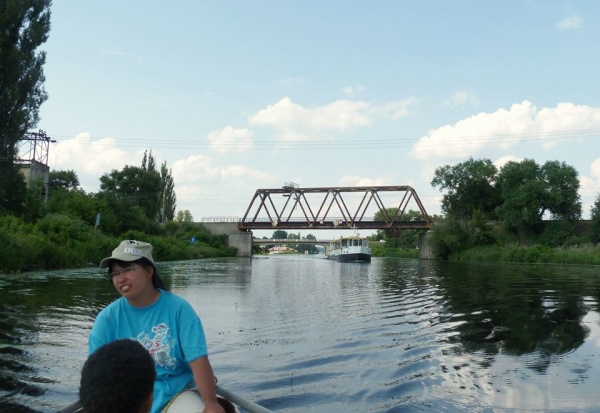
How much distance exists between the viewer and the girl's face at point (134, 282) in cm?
378

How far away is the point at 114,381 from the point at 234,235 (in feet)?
261

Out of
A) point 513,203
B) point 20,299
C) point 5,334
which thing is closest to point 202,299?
point 20,299

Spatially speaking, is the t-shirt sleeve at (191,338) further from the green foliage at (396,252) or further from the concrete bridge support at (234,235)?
the green foliage at (396,252)

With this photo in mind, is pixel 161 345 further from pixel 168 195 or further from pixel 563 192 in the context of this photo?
pixel 168 195

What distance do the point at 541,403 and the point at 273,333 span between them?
5578 mm

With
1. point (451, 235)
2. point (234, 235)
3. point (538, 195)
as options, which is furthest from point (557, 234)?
point (234, 235)

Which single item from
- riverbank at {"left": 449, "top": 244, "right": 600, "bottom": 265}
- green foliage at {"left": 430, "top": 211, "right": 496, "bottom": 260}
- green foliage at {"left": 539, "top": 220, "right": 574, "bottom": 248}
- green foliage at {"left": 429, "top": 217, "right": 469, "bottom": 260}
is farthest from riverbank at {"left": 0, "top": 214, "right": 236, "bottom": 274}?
green foliage at {"left": 539, "top": 220, "right": 574, "bottom": 248}

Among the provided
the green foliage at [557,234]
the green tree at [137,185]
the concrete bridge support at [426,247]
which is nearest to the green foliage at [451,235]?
Answer: the concrete bridge support at [426,247]

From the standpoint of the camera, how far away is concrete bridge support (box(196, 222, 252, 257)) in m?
80.5

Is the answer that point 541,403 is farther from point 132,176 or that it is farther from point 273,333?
point 132,176

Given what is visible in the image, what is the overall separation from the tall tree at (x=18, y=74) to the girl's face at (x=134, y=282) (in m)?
26.8

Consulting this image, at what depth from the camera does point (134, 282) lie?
3781 millimetres

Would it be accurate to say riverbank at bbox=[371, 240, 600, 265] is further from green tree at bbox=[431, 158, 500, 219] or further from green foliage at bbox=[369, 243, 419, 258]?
green foliage at bbox=[369, 243, 419, 258]

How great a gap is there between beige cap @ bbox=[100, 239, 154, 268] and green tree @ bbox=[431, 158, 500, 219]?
67670mm
